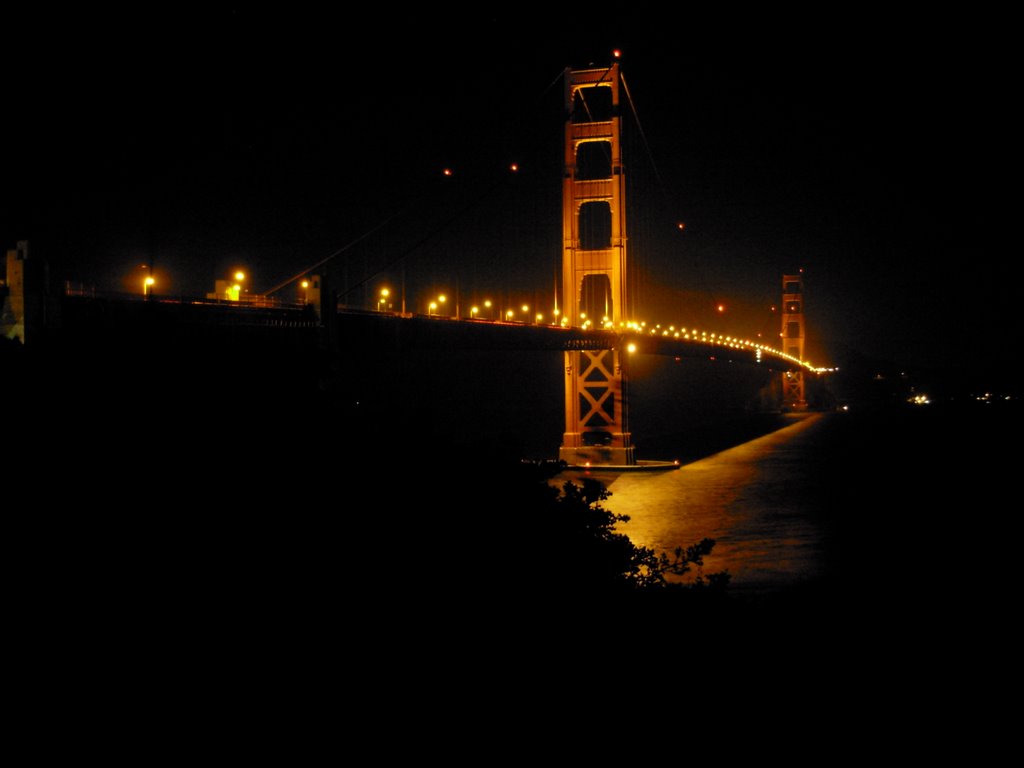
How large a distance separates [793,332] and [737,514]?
4363 inches

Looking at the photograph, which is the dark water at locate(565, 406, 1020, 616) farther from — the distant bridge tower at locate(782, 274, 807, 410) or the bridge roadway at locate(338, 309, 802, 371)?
the distant bridge tower at locate(782, 274, 807, 410)

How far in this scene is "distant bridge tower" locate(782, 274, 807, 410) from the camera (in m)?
127

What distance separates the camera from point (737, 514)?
86.6ft

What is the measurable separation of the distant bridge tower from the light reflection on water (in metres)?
83.1

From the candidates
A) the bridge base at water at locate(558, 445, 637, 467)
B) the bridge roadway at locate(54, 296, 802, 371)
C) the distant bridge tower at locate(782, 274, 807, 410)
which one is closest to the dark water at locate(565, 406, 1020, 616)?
the bridge base at water at locate(558, 445, 637, 467)

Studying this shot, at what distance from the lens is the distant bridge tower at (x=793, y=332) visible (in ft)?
417

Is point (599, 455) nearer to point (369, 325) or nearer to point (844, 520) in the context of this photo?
point (844, 520)

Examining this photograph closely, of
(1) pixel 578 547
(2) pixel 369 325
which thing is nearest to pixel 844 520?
(2) pixel 369 325

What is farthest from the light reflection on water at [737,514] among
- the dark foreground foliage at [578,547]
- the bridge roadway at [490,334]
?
the bridge roadway at [490,334]

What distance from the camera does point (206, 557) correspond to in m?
5.30

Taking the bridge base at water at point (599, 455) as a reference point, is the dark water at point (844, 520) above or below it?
below

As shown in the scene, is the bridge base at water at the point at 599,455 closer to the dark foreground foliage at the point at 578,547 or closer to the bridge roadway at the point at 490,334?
the bridge roadway at the point at 490,334

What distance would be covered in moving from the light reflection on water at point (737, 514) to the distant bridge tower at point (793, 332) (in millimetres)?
83130

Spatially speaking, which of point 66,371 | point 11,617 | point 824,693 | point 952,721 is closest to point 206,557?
point 11,617
